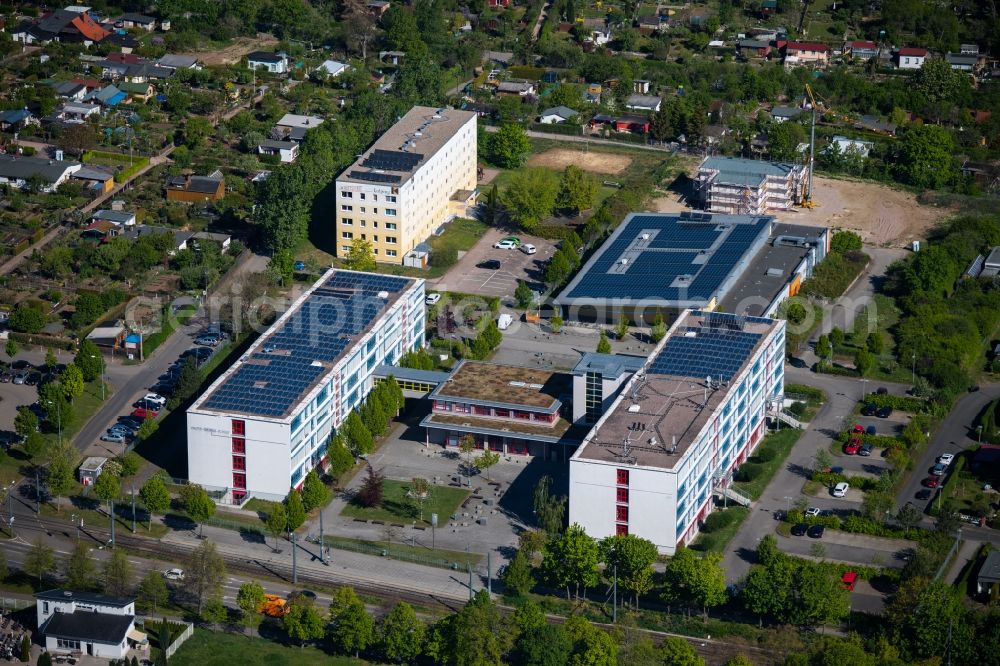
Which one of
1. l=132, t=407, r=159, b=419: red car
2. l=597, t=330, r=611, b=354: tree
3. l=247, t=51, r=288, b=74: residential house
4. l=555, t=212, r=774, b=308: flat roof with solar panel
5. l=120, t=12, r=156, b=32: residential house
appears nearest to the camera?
l=132, t=407, r=159, b=419: red car

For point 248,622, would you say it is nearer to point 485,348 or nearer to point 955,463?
point 485,348

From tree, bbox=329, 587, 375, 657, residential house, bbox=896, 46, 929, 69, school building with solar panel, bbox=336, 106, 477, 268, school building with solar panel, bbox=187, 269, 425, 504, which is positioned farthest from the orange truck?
residential house, bbox=896, 46, 929, 69

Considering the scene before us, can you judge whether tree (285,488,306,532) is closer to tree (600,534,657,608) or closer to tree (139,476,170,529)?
tree (139,476,170,529)

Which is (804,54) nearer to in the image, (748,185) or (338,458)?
(748,185)

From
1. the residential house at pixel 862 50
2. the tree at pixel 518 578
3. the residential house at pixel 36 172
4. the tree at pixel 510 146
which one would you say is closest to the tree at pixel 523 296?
the tree at pixel 510 146

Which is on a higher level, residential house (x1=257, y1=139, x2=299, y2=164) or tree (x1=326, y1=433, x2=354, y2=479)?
tree (x1=326, y1=433, x2=354, y2=479)

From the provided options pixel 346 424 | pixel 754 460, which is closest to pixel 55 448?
pixel 346 424
